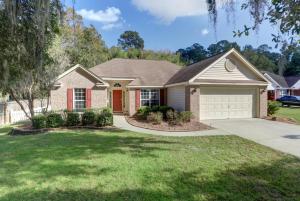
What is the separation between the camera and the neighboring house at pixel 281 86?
39572mm

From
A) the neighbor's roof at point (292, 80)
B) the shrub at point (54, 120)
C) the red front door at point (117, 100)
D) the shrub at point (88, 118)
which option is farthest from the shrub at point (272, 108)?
the neighbor's roof at point (292, 80)

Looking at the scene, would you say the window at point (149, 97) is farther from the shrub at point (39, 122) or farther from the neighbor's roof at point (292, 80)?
the neighbor's roof at point (292, 80)

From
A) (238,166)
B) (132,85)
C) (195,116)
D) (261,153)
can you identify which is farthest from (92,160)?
(132,85)

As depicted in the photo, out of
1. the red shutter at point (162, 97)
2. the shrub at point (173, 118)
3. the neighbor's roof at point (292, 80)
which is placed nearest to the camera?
the shrub at point (173, 118)

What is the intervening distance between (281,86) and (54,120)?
129ft

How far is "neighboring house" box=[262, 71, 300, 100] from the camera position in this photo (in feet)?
130

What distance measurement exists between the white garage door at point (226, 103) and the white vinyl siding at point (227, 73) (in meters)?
0.93

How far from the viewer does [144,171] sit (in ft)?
21.3

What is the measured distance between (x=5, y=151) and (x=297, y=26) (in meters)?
10.0

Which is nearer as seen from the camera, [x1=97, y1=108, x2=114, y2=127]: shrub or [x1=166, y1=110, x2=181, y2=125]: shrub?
[x1=97, y1=108, x2=114, y2=127]: shrub

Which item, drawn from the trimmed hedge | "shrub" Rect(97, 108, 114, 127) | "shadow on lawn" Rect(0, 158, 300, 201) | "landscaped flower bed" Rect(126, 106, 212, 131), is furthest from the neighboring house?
"shadow on lawn" Rect(0, 158, 300, 201)

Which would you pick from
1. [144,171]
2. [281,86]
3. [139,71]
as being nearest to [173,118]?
[139,71]

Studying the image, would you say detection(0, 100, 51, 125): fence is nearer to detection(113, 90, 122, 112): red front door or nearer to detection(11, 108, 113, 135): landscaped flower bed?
detection(11, 108, 113, 135): landscaped flower bed

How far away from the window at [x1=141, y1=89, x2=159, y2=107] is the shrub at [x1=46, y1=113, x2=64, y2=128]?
7730mm
